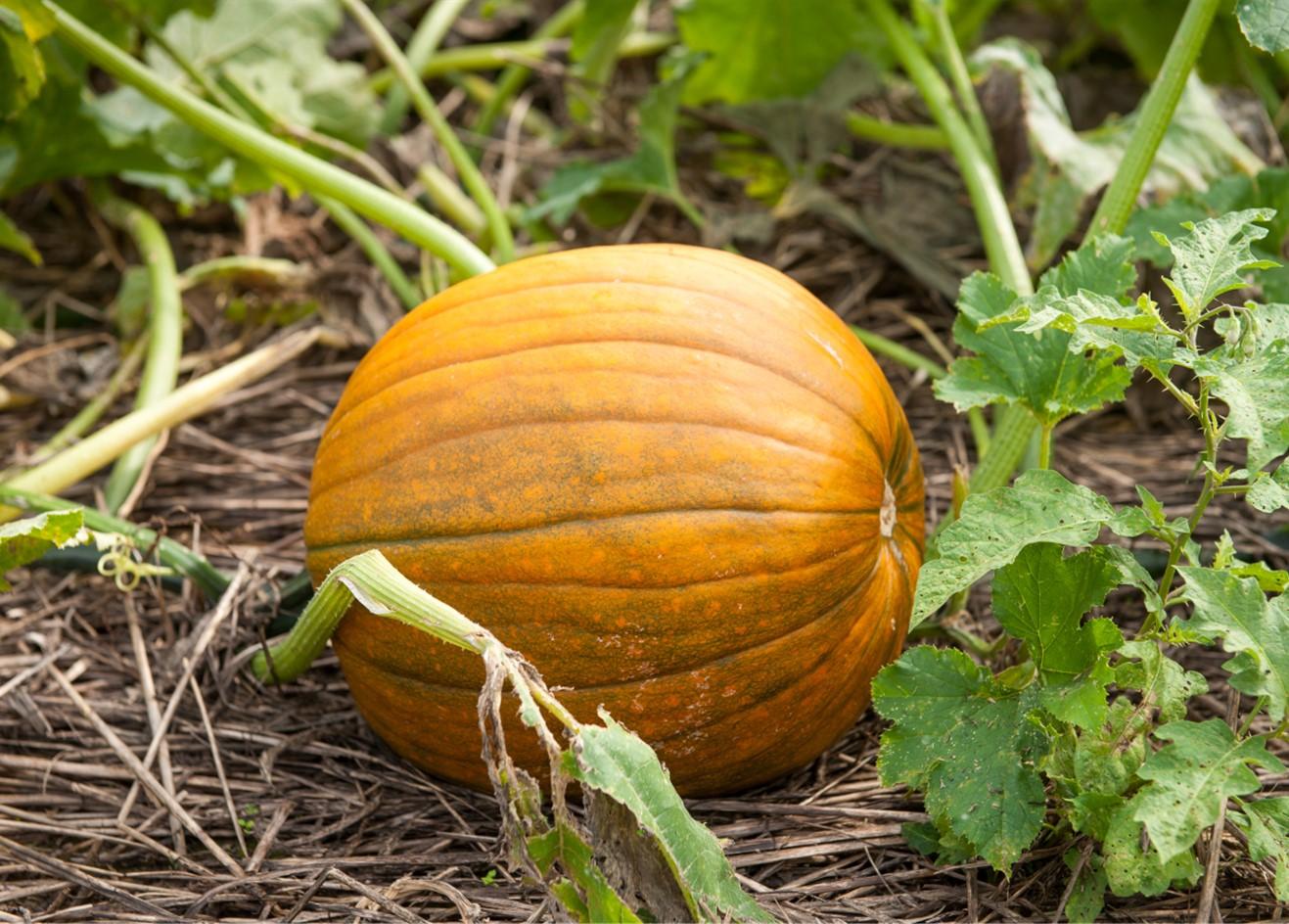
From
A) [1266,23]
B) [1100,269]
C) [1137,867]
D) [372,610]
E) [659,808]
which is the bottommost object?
[1137,867]

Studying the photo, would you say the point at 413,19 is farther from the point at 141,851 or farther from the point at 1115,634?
the point at 1115,634

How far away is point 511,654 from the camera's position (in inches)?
54.0

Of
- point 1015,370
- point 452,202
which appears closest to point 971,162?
point 1015,370

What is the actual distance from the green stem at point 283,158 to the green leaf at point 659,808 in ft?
4.01

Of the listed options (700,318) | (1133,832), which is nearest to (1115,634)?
(1133,832)

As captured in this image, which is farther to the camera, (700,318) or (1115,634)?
(700,318)

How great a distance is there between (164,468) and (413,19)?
2.05 meters

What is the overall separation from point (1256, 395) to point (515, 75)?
8.49 feet

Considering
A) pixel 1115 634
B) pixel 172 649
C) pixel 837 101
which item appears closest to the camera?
pixel 1115 634

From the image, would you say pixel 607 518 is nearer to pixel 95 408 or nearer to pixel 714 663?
pixel 714 663

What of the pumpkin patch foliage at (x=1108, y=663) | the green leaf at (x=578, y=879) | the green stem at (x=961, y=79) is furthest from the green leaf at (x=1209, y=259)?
the green stem at (x=961, y=79)

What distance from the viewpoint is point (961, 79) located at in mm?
2656

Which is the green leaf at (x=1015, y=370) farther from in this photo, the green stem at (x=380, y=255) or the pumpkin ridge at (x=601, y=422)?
the green stem at (x=380, y=255)

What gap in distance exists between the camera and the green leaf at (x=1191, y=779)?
4.34ft
